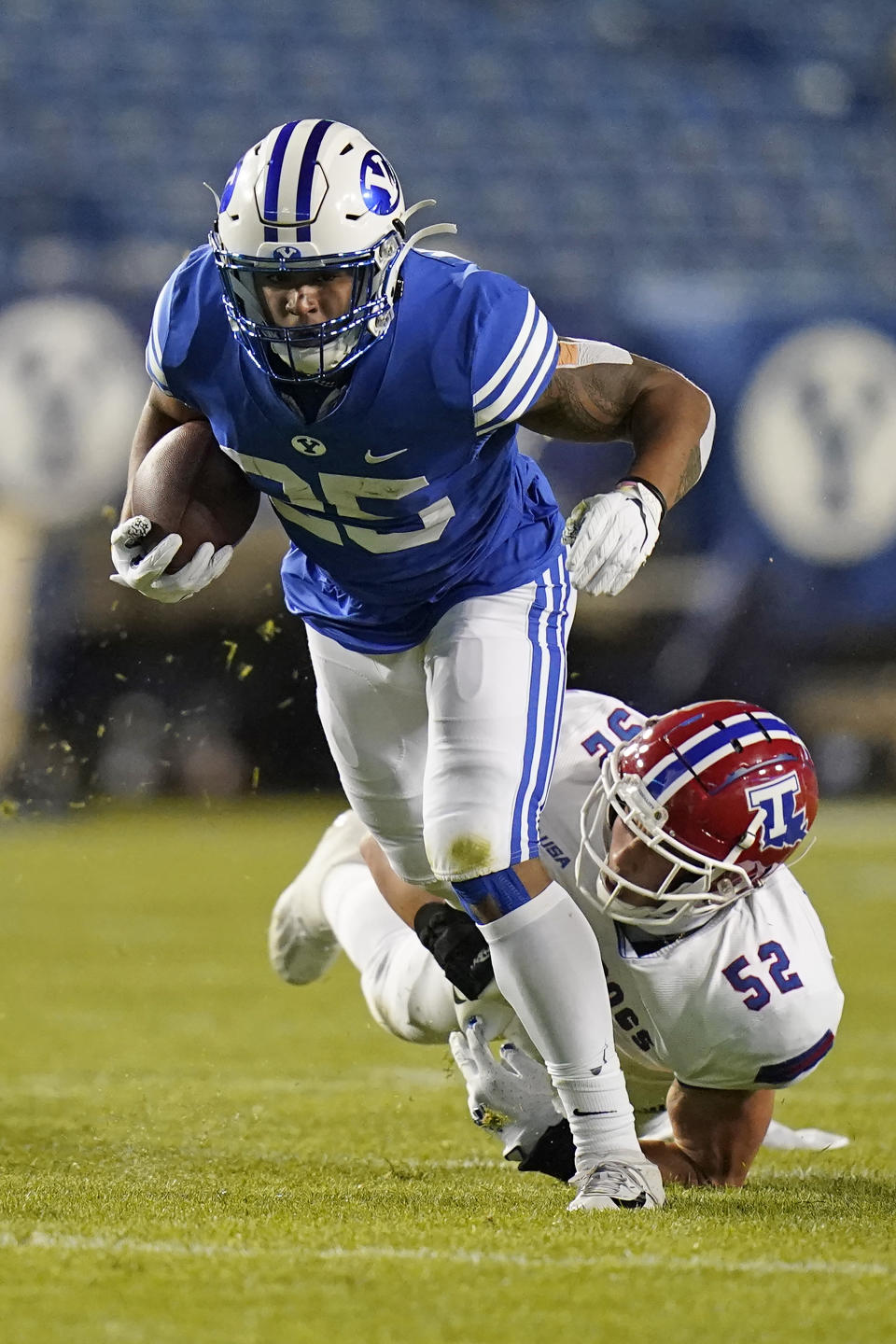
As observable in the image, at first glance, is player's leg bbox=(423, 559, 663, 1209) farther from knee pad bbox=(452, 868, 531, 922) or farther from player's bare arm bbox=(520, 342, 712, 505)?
player's bare arm bbox=(520, 342, 712, 505)

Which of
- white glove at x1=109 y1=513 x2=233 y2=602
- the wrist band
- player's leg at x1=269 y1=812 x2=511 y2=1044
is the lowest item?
player's leg at x1=269 y1=812 x2=511 y2=1044

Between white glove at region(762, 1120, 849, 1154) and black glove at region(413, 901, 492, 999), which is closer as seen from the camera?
black glove at region(413, 901, 492, 999)

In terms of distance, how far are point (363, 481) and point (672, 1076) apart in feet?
3.34

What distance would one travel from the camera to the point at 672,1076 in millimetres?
2799

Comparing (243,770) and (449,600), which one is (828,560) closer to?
(243,770)

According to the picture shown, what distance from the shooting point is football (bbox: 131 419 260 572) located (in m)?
2.66

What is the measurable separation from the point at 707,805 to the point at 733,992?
10.4 inches

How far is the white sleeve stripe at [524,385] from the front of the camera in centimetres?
252

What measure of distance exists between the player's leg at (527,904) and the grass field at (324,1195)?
0.12 m

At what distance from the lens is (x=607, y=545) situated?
237cm

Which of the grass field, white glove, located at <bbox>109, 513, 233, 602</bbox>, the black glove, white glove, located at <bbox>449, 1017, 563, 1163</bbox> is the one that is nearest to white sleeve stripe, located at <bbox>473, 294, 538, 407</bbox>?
white glove, located at <bbox>109, 513, 233, 602</bbox>

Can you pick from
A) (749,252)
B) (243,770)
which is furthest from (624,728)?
(749,252)

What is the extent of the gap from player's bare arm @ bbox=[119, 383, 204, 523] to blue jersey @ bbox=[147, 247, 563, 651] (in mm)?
103

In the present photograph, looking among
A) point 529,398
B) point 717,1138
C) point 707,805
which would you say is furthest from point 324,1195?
point 529,398
